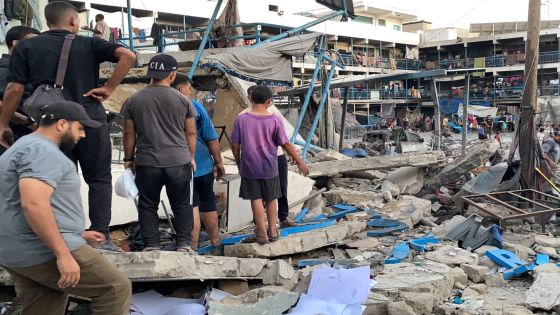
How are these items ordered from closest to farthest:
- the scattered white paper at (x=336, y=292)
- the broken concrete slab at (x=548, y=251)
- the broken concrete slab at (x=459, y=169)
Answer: the scattered white paper at (x=336, y=292) → the broken concrete slab at (x=548, y=251) → the broken concrete slab at (x=459, y=169)

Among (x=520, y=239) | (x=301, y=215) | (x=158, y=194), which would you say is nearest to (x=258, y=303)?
(x=158, y=194)

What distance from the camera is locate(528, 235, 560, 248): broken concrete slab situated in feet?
20.0

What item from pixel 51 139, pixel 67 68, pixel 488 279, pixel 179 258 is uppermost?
pixel 67 68

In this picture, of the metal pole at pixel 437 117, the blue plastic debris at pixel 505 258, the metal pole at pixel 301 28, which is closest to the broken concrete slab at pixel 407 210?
the blue plastic debris at pixel 505 258

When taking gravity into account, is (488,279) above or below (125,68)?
below

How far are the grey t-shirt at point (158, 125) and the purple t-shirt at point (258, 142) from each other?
0.78m

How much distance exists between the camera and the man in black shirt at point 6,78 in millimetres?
3963

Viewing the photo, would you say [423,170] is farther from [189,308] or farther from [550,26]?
[550,26]

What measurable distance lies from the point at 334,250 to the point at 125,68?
2743 millimetres

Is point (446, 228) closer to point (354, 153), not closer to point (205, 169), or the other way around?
point (205, 169)

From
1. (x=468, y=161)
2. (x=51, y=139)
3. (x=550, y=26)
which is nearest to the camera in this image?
(x=51, y=139)

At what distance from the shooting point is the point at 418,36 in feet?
172

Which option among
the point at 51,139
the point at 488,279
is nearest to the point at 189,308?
the point at 51,139

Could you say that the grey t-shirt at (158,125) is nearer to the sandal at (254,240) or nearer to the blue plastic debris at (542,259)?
the sandal at (254,240)
